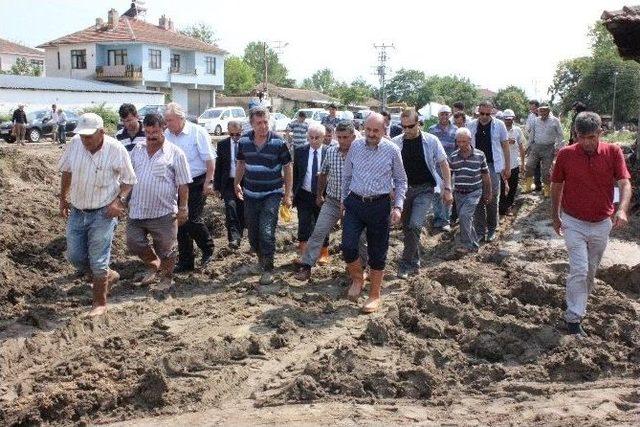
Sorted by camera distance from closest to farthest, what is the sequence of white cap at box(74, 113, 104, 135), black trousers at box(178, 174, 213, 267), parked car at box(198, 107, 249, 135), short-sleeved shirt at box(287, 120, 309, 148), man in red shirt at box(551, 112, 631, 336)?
man in red shirt at box(551, 112, 631, 336)
white cap at box(74, 113, 104, 135)
black trousers at box(178, 174, 213, 267)
short-sleeved shirt at box(287, 120, 309, 148)
parked car at box(198, 107, 249, 135)

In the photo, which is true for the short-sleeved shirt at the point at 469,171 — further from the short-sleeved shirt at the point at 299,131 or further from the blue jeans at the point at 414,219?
the short-sleeved shirt at the point at 299,131

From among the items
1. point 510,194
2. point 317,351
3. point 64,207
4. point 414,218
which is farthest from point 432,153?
point 510,194

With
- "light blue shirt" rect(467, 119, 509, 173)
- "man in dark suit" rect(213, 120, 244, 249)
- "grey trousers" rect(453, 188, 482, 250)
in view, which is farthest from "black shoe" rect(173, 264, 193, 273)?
"light blue shirt" rect(467, 119, 509, 173)

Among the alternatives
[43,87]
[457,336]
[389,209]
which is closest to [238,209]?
[389,209]

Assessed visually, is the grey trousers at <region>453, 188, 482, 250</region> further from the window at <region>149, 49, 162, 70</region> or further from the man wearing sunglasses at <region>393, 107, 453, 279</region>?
the window at <region>149, 49, 162, 70</region>

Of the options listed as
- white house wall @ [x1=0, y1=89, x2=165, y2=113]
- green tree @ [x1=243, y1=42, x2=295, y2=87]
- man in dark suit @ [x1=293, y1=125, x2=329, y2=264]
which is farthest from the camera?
green tree @ [x1=243, y1=42, x2=295, y2=87]

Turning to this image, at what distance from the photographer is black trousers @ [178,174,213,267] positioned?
8269 millimetres

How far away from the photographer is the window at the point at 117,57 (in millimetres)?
57594

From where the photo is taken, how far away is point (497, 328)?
6133 millimetres

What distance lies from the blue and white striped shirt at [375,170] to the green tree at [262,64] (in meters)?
110

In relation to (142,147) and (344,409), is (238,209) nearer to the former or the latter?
(142,147)

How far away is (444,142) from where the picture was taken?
11070mm

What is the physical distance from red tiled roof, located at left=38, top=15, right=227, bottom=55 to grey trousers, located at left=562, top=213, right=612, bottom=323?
54.7 metres

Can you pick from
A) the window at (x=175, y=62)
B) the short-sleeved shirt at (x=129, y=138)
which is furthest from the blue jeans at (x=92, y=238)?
the window at (x=175, y=62)
